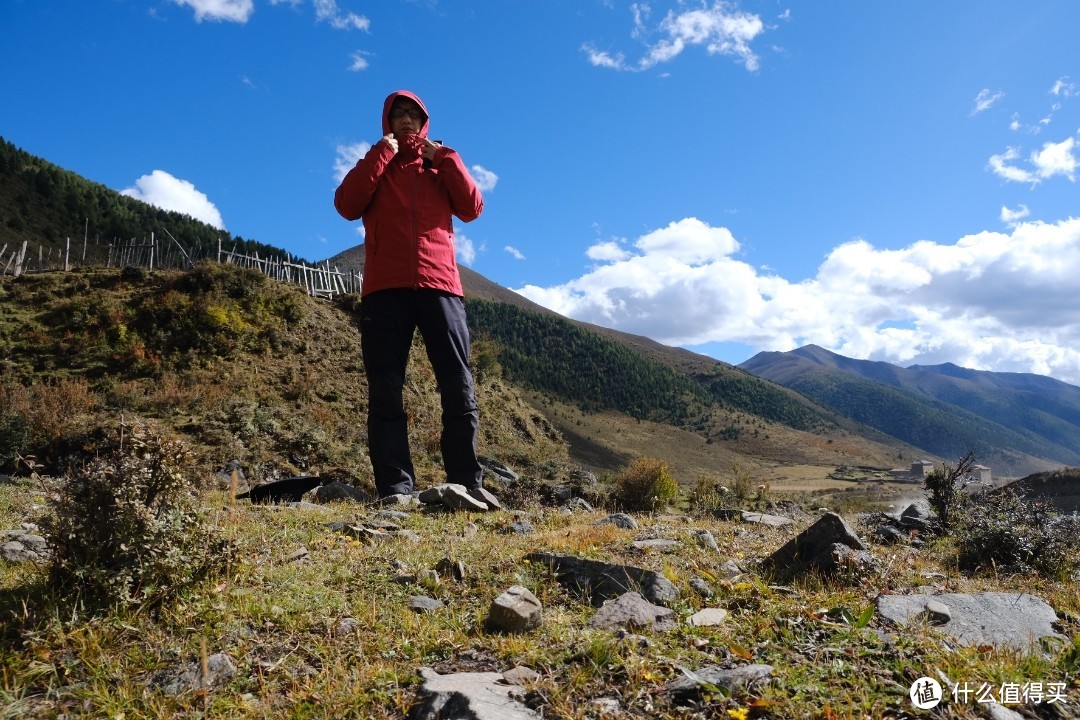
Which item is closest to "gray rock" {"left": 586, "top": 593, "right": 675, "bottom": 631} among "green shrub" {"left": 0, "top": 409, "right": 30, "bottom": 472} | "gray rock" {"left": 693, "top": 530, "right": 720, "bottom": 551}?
"gray rock" {"left": 693, "top": 530, "right": 720, "bottom": 551}

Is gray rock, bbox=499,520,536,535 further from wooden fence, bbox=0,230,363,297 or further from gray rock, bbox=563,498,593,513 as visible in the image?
wooden fence, bbox=0,230,363,297

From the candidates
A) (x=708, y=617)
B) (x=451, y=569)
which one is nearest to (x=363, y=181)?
(x=451, y=569)

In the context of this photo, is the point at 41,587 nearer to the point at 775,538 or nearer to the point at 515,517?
the point at 515,517

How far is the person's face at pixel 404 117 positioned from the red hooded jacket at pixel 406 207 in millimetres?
52

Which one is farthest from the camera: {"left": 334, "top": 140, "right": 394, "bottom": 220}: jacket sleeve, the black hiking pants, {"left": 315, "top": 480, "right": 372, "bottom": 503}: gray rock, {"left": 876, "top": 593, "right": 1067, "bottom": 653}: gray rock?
{"left": 315, "top": 480, "right": 372, "bottom": 503}: gray rock

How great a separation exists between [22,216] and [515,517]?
5855 centimetres

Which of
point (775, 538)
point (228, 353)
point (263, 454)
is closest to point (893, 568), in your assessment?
point (775, 538)

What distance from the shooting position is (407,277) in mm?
5250

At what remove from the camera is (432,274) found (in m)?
5.34

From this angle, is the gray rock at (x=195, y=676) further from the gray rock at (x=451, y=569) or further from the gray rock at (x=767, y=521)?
the gray rock at (x=767, y=521)

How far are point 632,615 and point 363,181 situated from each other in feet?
13.7

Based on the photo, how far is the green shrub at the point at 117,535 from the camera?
2139mm

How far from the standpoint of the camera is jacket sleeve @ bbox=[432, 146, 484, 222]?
529cm

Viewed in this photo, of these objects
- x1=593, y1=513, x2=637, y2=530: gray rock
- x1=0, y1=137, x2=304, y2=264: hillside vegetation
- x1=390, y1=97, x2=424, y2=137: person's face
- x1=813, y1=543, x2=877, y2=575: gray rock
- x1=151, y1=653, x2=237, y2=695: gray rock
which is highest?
x1=0, y1=137, x2=304, y2=264: hillside vegetation
